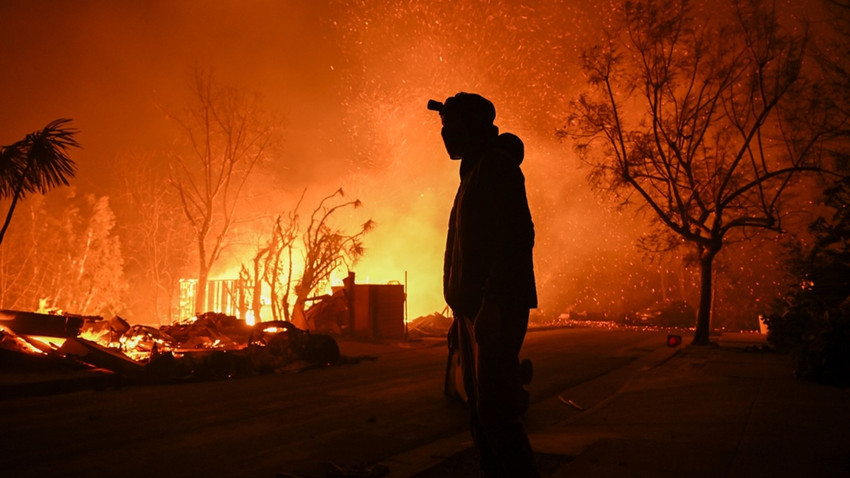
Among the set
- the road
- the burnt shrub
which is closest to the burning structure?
the road

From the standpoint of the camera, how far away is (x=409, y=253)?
42469 millimetres

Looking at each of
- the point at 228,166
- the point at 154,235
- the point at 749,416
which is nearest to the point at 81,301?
the point at 154,235

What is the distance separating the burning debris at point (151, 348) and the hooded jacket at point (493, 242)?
8.46m

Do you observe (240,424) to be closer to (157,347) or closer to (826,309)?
(157,347)

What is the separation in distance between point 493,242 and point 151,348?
11.4 m

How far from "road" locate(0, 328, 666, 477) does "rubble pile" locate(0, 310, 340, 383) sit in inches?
29.7

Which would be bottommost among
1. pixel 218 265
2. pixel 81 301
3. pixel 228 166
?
Answer: pixel 81 301

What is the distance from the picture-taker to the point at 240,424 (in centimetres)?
592

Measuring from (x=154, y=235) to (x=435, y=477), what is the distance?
34624 mm

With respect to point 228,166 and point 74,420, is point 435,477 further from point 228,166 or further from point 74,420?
point 228,166

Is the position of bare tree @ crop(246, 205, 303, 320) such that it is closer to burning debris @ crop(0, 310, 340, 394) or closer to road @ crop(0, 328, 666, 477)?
burning debris @ crop(0, 310, 340, 394)

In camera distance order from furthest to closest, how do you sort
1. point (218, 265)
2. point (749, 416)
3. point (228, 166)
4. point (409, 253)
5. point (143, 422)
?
point (409, 253), point (218, 265), point (228, 166), point (143, 422), point (749, 416)

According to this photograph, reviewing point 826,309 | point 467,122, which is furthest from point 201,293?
point 467,122

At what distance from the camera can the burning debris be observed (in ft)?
30.9
